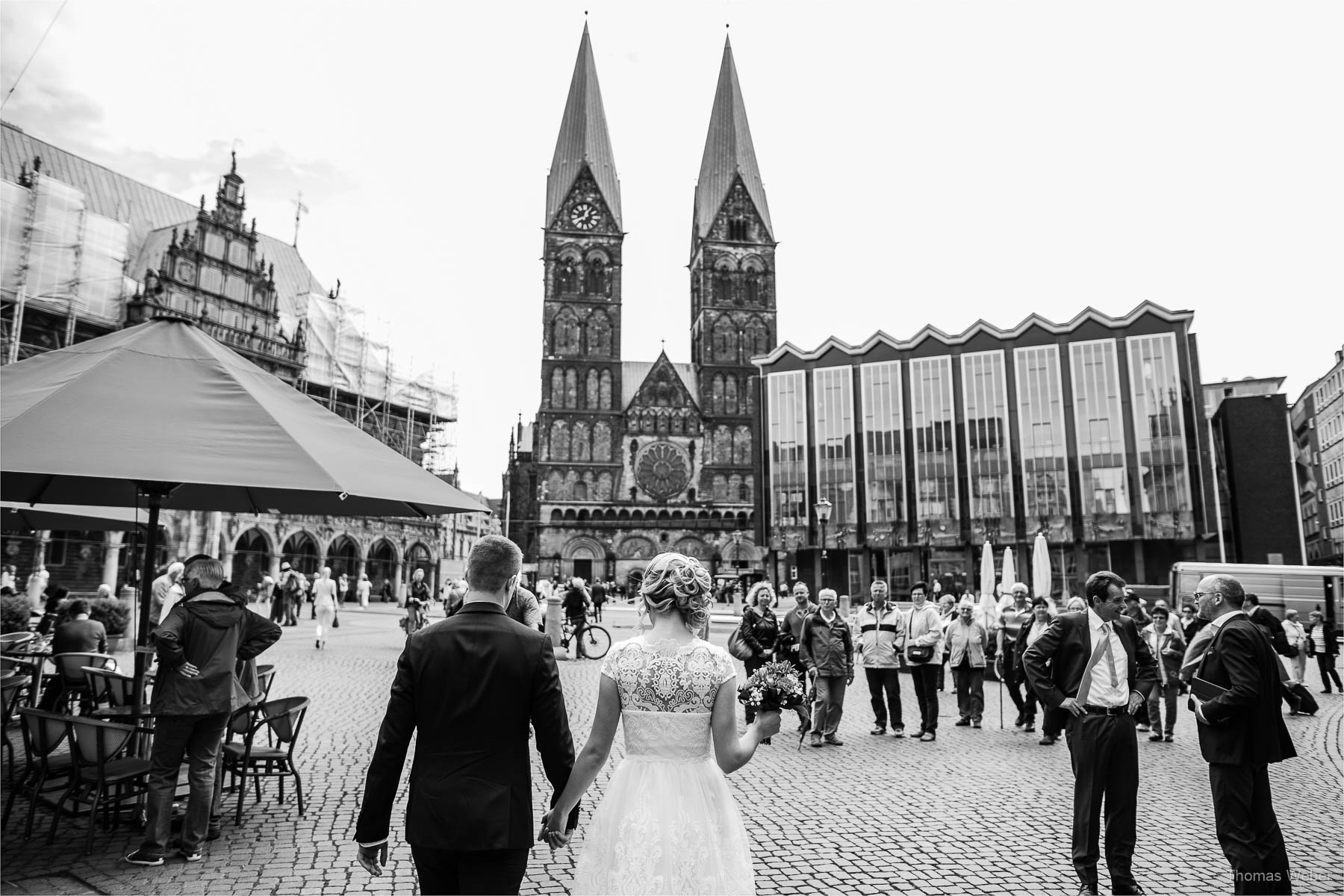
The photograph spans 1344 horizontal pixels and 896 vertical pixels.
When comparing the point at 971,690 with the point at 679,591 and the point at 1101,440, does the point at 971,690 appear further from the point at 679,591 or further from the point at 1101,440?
the point at 1101,440

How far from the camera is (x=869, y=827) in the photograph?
5.93 meters

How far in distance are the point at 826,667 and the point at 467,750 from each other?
693 cm

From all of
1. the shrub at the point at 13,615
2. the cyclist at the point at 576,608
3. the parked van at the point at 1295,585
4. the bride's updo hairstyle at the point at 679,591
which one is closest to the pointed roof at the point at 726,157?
the parked van at the point at 1295,585

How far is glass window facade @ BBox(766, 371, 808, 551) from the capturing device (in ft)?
169

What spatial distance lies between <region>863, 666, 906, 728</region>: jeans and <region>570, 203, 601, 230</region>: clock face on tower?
208 feet

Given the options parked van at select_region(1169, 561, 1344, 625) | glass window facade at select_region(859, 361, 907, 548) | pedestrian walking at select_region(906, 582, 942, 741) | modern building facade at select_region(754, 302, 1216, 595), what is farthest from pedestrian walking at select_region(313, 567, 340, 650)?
glass window facade at select_region(859, 361, 907, 548)

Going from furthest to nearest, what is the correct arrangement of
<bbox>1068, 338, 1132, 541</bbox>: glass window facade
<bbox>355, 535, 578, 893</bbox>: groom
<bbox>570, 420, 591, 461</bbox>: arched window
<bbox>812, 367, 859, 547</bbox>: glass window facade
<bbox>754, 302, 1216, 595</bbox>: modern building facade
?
<bbox>570, 420, 591, 461</bbox>: arched window → <bbox>812, 367, 859, 547</bbox>: glass window facade → <bbox>1068, 338, 1132, 541</bbox>: glass window facade → <bbox>754, 302, 1216, 595</bbox>: modern building facade → <bbox>355, 535, 578, 893</bbox>: groom

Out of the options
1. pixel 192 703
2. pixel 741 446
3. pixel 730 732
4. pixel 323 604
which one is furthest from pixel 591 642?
pixel 741 446

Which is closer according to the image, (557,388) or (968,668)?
(968,668)

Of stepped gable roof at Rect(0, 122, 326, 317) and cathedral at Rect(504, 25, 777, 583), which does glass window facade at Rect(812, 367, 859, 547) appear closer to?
cathedral at Rect(504, 25, 777, 583)

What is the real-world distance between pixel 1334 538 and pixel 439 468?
63.2 metres

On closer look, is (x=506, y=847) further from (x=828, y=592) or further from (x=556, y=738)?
(x=828, y=592)

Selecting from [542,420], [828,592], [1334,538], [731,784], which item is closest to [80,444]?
[731,784]

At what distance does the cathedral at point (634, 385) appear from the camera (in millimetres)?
64500
